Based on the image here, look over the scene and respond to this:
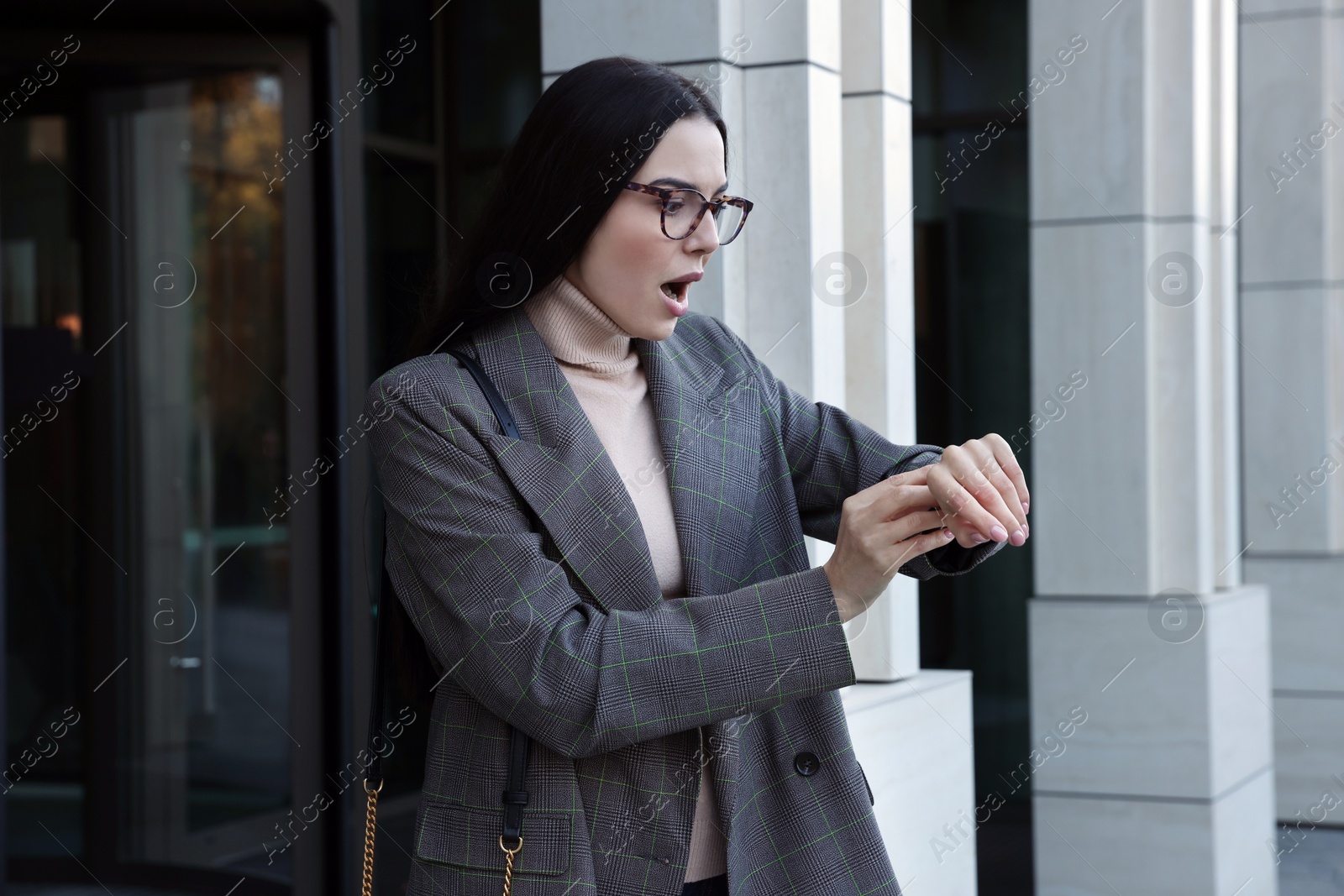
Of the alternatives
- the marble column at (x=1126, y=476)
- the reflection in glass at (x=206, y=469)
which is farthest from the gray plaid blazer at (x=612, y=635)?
the reflection in glass at (x=206, y=469)

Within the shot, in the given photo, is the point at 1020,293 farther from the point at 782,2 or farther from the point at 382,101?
the point at 782,2

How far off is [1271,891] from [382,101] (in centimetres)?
542

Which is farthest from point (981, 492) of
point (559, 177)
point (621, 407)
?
point (559, 177)

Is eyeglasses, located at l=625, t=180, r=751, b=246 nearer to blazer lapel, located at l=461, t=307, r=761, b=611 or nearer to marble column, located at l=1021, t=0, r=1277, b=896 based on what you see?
blazer lapel, located at l=461, t=307, r=761, b=611

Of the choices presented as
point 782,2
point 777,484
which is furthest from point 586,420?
point 782,2

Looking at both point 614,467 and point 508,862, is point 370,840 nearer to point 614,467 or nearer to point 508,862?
point 508,862

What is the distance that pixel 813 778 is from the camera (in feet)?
6.39

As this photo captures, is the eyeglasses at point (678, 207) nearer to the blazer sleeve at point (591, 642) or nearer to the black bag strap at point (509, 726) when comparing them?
the black bag strap at point (509, 726)

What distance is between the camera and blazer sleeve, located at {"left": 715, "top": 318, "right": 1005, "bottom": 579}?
2061 mm

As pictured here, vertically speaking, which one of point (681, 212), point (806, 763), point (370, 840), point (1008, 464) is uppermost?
point (681, 212)

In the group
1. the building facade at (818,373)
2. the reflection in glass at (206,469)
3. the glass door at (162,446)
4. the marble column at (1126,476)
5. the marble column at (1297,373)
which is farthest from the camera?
the marble column at (1297,373)

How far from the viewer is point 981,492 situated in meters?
1.68

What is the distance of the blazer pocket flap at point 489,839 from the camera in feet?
5.91

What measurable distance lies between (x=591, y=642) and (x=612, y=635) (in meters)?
0.03
